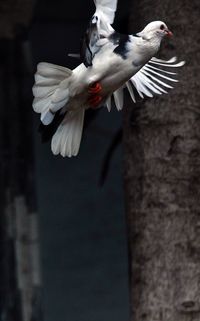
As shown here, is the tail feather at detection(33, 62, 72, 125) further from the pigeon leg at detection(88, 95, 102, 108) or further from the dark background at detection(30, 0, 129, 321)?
the dark background at detection(30, 0, 129, 321)

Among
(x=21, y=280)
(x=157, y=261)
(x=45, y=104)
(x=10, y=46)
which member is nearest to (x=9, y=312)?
(x=21, y=280)

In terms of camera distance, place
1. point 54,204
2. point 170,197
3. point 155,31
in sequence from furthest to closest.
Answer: point 54,204, point 170,197, point 155,31

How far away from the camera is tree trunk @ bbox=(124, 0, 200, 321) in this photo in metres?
4.85

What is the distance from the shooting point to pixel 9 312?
7371 mm

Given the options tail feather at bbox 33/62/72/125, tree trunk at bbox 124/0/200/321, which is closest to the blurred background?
tree trunk at bbox 124/0/200/321

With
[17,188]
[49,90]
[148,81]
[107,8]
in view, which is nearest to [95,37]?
[107,8]

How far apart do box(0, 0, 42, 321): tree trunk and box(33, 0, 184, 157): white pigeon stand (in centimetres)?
309

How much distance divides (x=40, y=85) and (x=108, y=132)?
3.52 m

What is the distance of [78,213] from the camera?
748cm

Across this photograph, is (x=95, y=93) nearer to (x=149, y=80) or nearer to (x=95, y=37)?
(x=95, y=37)

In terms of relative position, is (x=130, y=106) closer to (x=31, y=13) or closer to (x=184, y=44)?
(x=184, y=44)

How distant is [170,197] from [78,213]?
8.76 ft

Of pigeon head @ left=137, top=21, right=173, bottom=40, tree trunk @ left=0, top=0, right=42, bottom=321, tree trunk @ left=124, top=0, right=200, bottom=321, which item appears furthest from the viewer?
tree trunk @ left=0, top=0, right=42, bottom=321

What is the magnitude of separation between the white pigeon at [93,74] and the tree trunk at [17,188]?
309 centimetres
